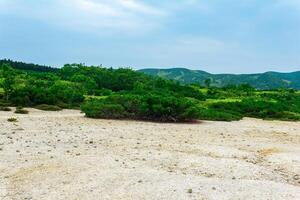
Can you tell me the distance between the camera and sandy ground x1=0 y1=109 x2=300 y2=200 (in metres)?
16.0

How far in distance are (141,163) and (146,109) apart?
18334 millimetres

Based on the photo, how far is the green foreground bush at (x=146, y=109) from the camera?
1500 inches

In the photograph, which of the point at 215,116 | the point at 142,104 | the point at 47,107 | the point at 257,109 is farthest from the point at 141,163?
the point at 257,109

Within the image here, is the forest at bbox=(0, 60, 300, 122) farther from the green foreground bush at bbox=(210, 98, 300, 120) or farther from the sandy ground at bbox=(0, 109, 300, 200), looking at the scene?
the sandy ground at bbox=(0, 109, 300, 200)

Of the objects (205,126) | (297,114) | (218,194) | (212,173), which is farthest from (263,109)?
(218,194)

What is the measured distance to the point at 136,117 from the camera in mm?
39344

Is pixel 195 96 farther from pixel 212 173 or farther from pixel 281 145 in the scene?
pixel 212 173

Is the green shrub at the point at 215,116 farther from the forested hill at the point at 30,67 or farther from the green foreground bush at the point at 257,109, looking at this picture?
the forested hill at the point at 30,67

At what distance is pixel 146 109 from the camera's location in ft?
126

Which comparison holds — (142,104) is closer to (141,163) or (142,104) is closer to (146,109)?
(146,109)

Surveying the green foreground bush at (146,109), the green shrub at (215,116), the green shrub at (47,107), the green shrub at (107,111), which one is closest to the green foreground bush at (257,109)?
the green shrub at (215,116)

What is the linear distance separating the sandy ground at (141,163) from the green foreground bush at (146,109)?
5325mm

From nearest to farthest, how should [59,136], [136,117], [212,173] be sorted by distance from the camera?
[212,173] → [59,136] → [136,117]

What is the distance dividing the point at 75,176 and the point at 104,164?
7.14 ft
